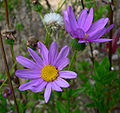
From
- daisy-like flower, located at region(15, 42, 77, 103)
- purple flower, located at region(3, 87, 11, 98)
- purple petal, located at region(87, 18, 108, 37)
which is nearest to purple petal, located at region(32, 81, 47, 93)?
daisy-like flower, located at region(15, 42, 77, 103)

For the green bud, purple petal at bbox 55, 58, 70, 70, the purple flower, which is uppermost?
the green bud

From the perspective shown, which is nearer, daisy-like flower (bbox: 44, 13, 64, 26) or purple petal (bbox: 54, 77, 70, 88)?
purple petal (bbox: 54, 77, 70, 88)

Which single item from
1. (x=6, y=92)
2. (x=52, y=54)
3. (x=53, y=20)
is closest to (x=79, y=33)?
(x=52, y=54)

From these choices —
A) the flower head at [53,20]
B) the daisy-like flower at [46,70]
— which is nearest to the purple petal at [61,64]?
the daisy-like flower at [46,70]

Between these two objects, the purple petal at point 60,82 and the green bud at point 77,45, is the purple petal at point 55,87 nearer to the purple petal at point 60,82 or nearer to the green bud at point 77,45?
the purple petal at point 60,82

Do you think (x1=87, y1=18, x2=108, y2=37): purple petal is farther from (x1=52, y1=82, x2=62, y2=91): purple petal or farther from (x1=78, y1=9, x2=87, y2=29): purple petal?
(x1=52, y1=82, x2=62, y2=91): purple petal

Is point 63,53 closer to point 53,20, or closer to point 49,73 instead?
point 49,73


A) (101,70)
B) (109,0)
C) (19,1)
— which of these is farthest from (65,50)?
(19,1)

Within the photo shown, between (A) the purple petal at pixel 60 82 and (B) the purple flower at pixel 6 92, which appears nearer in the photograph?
(A) the purple petal at pixel 60 82
